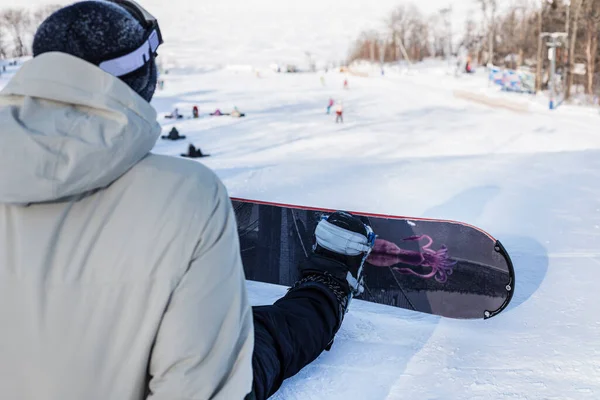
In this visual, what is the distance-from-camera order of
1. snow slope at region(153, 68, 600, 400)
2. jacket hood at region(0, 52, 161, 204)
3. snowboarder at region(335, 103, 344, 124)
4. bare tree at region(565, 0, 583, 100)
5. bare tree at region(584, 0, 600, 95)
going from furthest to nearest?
bare tree at region(584, 0, 600, 95) → bare tree at region(565, 0, 583, 100) → snowboarder at region(335, 103, 344, 124) → snow slope at region(153, 68, 600, 400) → jacket hood at region(0, 52, 161, 204)

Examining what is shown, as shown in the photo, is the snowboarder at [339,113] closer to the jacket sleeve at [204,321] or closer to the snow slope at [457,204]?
the snow slope at [457,204]

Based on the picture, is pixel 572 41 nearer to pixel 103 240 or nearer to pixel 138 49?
pixel 138 49

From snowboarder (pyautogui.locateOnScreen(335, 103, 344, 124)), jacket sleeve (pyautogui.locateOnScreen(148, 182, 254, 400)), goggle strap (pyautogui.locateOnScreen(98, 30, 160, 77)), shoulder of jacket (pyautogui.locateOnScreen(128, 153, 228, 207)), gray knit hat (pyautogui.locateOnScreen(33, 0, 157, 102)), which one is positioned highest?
gray knit hat (pyautogui.locateOnScreen(33, 0, 157, 102))

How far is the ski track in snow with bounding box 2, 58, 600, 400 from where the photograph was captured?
2152mm

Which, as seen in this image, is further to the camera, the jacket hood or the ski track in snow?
the ski track in snow

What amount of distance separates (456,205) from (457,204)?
0.14ft

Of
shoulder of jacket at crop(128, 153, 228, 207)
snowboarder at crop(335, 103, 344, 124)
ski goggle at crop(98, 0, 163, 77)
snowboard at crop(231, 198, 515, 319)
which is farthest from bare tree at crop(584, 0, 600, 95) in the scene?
shoulder of jacket at crop(128, 153, 228, 207)

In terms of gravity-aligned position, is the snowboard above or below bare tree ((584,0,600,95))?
below

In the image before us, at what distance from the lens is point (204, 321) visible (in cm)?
85

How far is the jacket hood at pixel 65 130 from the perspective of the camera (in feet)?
2.39

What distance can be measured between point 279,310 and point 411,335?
78 cm

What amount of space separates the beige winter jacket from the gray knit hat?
63 millimetres

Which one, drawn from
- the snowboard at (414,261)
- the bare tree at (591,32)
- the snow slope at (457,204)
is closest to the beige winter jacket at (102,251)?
the snow slope at (457,204)

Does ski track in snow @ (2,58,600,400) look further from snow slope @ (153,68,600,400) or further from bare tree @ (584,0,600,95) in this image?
bare tree @ (584,0,600,95)
